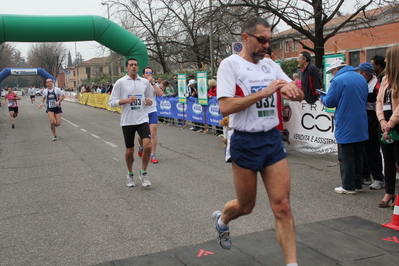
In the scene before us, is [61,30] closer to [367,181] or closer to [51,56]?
[367,181]

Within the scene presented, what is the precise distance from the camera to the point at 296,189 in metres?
6.60

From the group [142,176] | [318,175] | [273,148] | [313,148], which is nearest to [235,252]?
[273,148]

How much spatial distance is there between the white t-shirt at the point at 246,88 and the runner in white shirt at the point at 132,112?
11.8 ft

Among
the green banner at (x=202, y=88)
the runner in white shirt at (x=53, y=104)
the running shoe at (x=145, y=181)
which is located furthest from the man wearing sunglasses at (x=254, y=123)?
the runner in white shirt at (x=53, y=104)

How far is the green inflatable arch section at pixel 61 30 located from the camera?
18.9 m

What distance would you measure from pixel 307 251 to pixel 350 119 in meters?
2.75

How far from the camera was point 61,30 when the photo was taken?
19266 millimetres

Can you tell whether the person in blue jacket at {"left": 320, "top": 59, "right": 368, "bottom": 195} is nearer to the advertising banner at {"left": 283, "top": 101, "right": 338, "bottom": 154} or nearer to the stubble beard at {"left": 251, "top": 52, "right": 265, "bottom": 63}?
the advertising banner at {"left": 283, "top": 101, "right": 338, "bottom": 154}

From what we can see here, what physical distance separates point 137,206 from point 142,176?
1.11 meters

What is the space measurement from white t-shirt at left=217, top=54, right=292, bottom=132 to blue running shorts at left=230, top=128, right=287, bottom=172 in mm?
58

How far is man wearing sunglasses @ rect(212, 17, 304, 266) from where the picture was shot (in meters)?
3.26

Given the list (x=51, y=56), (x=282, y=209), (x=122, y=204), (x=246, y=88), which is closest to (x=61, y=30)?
(x=122, y=204)

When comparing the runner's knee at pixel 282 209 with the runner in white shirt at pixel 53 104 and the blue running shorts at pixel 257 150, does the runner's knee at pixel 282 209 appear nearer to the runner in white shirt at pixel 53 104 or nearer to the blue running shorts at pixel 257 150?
the blue running shorts at pixel 257 150

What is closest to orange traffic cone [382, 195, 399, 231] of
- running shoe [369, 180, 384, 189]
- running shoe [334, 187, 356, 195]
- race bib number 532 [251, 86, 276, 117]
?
running shoe [334, 187, 356, 195]
